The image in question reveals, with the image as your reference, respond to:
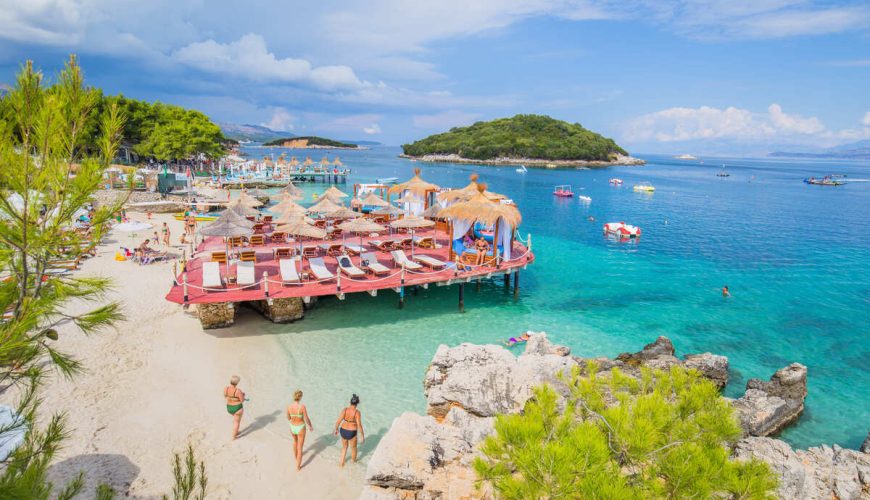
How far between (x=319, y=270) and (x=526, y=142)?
503 feet

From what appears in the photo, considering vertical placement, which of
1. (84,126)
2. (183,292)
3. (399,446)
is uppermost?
(84,126)

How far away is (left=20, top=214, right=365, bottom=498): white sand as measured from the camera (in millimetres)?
9047

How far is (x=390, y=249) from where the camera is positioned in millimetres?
23953

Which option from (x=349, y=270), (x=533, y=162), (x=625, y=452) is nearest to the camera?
(x=625, y=452)

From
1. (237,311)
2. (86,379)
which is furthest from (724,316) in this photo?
(86,379)

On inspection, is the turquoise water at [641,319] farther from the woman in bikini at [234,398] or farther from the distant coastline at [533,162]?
the distant coastline at [533,162]

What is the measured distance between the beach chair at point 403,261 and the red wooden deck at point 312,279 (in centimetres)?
26

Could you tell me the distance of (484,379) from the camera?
438 inches

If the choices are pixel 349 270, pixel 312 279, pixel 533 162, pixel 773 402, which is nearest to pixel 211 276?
pixel 312 279

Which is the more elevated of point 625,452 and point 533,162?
point 533,162

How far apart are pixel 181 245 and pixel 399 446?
25.0 meters

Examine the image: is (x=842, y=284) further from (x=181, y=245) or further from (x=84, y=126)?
(x=181, y=245)

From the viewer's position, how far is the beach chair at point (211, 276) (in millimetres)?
16047

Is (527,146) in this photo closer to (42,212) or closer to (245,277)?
(245,277)
